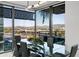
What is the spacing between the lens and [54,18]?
Result: 5598mm

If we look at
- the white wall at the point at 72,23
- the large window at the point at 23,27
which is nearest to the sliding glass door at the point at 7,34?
the large window at the point at 23,27

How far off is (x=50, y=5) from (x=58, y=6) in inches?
16.2

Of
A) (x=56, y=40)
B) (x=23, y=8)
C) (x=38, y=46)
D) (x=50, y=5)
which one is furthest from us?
(x=23, y=8)

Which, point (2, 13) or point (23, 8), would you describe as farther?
point (23, 8)

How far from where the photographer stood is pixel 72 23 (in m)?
4.16

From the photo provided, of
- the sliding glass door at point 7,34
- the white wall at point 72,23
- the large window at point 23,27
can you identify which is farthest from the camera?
the large window at point 23,27

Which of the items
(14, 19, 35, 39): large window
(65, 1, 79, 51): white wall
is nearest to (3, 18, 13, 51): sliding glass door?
(14, 19, 35, 39): large window

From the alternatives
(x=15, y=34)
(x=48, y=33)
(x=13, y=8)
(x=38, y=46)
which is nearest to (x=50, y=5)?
(x=48, y=33)

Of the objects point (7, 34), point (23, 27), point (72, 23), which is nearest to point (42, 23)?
point (23, 27)

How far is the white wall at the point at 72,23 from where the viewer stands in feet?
12.9

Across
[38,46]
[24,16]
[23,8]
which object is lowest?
[38,46]

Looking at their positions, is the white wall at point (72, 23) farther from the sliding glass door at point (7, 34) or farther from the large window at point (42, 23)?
the sliding glass door at point (7, 34)

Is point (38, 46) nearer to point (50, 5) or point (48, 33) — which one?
point (48, 33)

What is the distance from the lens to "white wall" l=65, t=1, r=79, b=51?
394 cm
